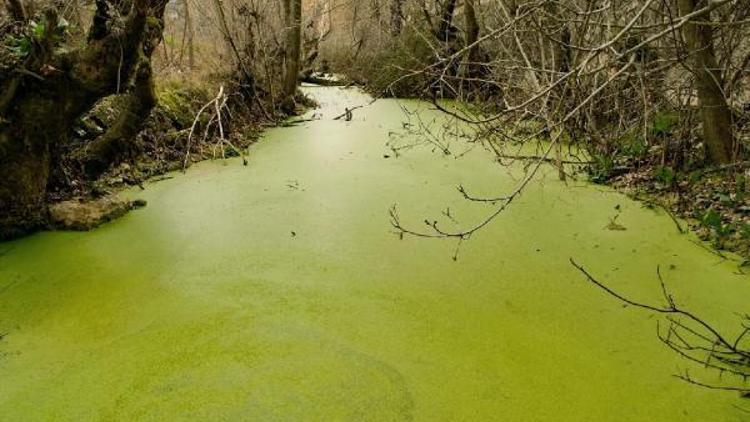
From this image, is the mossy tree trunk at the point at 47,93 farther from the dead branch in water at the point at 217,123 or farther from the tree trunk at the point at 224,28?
the tree trunk at the point at 224,28

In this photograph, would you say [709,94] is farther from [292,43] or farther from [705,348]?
[292,43]

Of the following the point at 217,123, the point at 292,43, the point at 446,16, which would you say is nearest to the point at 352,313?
the point at 217,123

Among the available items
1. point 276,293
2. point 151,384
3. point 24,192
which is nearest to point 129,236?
point 24,192

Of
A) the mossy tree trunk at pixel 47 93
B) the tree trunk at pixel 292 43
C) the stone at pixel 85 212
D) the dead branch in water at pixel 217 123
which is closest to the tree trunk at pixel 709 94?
the mossy tree trunk at pixel 47 93

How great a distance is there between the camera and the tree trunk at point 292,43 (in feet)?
20.3

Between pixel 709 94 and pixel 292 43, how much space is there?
457cm

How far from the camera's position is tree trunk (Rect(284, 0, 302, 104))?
20.3ft

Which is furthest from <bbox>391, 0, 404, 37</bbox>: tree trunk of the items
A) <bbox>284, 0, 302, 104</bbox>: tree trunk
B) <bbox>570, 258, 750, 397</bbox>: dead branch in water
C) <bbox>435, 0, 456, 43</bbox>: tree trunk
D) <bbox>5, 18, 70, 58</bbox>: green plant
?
<bbox>570, 258, 750, 397</bbox>: dead branch in water

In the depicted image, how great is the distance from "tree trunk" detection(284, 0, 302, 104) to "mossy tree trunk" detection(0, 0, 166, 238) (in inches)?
129

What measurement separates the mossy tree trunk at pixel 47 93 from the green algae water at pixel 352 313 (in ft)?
0.87

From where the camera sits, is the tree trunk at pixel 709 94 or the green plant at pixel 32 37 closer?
the green plant at pixel 32 37

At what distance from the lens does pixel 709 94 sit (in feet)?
9.58

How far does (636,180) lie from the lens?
351 cm

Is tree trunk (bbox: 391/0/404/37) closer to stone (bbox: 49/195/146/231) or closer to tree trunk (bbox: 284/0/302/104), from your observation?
tree trunk (bbox: 284/0/302/104)
